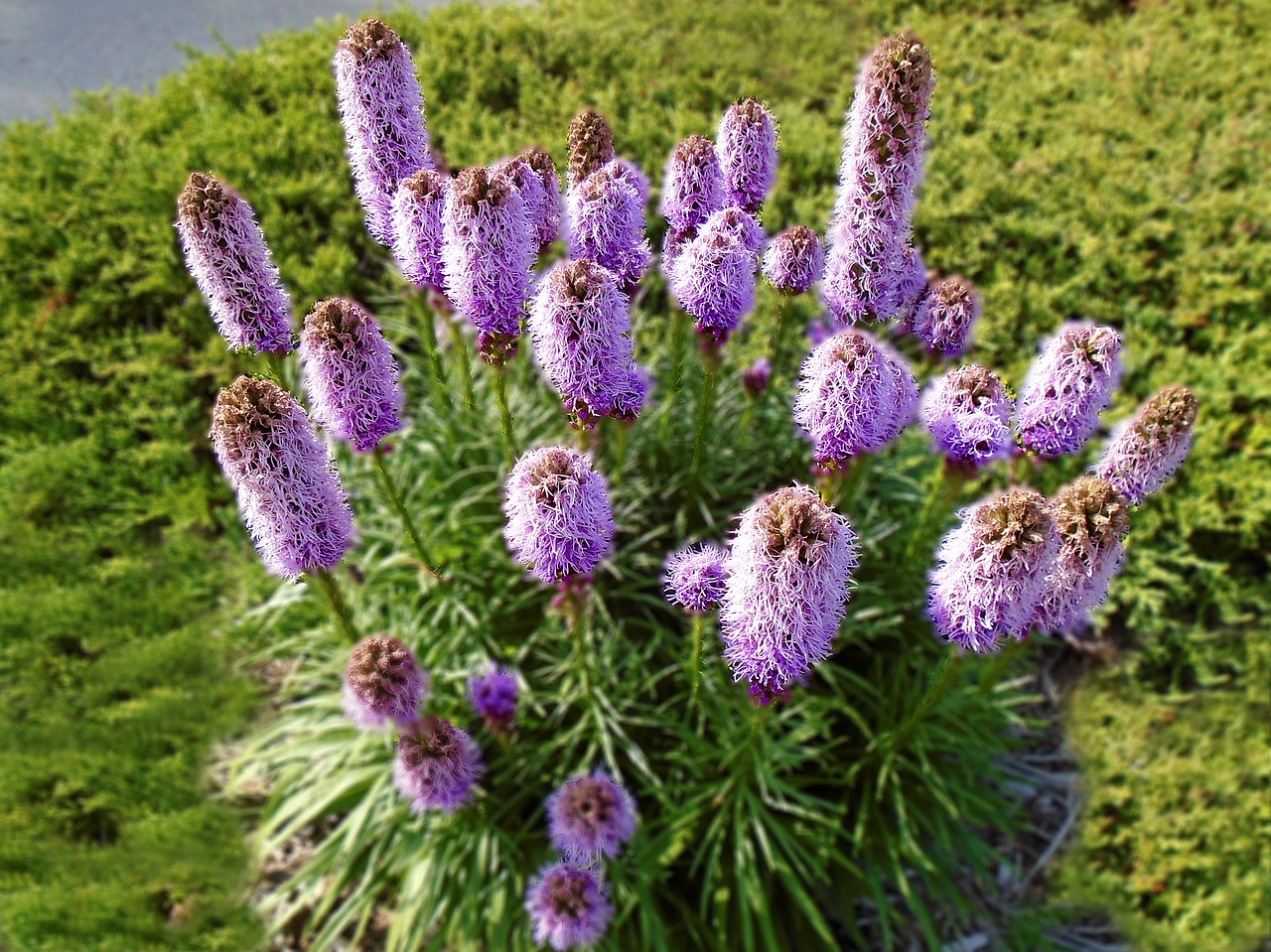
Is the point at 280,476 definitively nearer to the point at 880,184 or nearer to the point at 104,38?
the point at 880,184

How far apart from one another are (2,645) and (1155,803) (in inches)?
244

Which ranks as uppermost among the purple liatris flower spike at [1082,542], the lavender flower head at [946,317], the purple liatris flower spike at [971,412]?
the lavender flower head at [946,317]

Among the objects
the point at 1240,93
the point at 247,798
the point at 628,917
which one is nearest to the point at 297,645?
the point at 247,798

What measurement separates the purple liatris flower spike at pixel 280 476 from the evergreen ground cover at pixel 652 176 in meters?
2.73

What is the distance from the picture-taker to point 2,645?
451cm

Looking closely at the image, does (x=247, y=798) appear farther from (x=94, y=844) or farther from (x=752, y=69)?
(x=752, y=69)

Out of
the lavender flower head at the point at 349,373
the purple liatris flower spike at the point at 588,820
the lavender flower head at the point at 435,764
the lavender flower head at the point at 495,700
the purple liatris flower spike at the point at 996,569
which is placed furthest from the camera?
the lavender flower head at the point at 495,700

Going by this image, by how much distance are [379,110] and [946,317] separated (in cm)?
182

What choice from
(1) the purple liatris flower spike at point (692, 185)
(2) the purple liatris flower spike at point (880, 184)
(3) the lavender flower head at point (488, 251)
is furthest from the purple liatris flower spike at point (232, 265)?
(2) the purple liatris flower spike at point (880, 184)

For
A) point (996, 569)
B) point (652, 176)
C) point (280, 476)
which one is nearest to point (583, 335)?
point (280, 476)

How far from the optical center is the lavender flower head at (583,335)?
2.06 meters

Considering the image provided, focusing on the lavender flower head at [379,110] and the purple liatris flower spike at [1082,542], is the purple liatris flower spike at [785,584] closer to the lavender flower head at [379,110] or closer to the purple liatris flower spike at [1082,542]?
the purple liatris flower spike at [1082,542]

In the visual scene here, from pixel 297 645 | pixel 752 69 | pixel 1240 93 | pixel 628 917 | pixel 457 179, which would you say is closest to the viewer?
pixel 457 179

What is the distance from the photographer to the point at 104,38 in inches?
321
